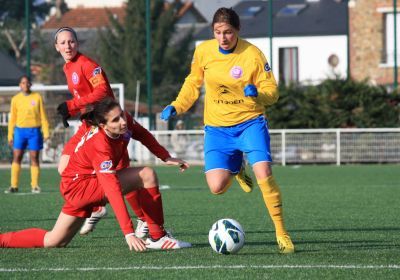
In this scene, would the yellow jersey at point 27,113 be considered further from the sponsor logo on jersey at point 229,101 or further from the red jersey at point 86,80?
the sponsor logo on jersey at point 229,101

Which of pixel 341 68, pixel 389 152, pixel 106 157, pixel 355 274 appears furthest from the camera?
pixel 341 68

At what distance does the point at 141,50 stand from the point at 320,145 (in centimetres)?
2704

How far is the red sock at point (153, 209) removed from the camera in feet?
28.8

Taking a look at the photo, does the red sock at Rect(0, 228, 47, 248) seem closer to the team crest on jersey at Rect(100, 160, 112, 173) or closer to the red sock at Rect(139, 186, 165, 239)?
the red sock at Rect(139, 186, 165, 239)

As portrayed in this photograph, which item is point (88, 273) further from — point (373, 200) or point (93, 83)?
point (373, 200)

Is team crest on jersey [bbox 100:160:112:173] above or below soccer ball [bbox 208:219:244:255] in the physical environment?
above

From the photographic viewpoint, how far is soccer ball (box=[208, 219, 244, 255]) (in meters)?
8.30

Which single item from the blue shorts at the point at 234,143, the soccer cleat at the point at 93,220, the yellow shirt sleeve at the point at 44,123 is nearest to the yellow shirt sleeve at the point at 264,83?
the blue shorts at the point at 234,143

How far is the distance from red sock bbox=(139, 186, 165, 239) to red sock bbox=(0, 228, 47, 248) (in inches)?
35.1

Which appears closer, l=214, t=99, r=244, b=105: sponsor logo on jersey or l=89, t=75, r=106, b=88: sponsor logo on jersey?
l=214, t=99, r=244, b=105: sponsor logo on jersey

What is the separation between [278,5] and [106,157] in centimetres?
5067

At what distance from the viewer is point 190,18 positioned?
81.9 metres

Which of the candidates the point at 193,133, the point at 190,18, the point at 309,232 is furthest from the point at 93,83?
the point at 190,18

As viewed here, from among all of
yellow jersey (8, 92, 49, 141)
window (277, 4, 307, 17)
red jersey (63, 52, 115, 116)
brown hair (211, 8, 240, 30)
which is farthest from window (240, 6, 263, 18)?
brown hair (211, 8, 240, 30)
